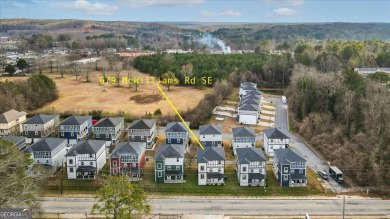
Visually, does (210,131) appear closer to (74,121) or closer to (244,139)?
(244,139)

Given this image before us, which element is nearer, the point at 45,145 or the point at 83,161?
the point at 83,161

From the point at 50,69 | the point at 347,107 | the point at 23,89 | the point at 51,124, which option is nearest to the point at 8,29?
the point at 50,69

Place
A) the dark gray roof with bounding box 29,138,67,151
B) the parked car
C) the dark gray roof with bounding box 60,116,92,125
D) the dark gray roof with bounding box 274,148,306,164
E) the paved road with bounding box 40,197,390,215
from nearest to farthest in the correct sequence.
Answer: the paved road with bounding box 40,197,390,215 < the dark gray roof with bounding box 274,148,306,164 < the parked car < the dark gray roof with bounding box 29,138,67,151 < the dark gray roof with bounding box 60,116,92,125

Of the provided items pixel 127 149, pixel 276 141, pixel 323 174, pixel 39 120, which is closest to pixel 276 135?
pixel 276 141

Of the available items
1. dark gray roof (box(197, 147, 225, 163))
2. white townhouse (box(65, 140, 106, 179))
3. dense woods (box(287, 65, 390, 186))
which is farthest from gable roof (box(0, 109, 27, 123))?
dense woods (box(287, 65, 390, 186))

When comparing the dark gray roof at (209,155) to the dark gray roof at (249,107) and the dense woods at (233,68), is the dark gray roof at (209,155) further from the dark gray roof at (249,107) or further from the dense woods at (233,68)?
the dense woods at (233,68)

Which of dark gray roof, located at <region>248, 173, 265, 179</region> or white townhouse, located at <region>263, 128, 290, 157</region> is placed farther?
white townhouse, located at <region>263, 128, 290, 157</region>

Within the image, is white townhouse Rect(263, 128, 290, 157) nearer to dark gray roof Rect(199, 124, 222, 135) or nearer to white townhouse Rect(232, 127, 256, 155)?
white townhouse Rect(232, 127, 256, 155)
